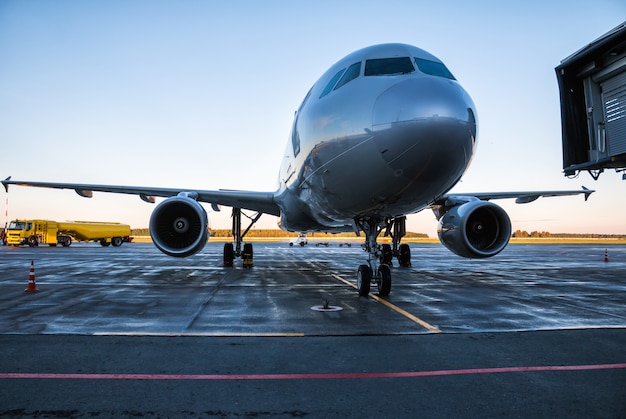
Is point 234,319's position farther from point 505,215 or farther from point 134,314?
point 505,215

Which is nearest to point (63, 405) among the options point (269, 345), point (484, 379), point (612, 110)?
point (269, 345)

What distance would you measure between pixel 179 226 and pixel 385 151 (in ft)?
22.4

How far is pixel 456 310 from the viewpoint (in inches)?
288

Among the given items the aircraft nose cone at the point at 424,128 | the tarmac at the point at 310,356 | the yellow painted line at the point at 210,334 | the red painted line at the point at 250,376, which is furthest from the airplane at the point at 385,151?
the red painted line at the point at 250,376

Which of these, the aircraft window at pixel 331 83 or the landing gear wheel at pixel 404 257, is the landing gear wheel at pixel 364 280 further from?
the landing gear wheel at pixel 404 257

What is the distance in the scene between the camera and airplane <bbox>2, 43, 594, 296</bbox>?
18.8 ft

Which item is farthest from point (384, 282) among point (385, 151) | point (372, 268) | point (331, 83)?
point (331, 83)

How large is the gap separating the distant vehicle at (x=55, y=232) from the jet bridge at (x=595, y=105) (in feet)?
134

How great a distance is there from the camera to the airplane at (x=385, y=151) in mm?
5738

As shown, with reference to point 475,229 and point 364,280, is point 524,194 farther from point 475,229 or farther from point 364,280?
point 364,280

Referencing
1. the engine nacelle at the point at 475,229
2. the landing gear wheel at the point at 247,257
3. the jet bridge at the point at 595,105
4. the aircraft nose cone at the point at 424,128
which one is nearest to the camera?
the aircraft nose cone at the point at 424,128

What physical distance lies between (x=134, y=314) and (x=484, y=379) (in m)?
5.15

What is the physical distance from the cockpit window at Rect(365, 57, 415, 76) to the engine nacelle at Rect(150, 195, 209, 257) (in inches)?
224

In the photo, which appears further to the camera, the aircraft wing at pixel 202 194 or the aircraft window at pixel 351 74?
the aircraft wing at pixel 202 194
